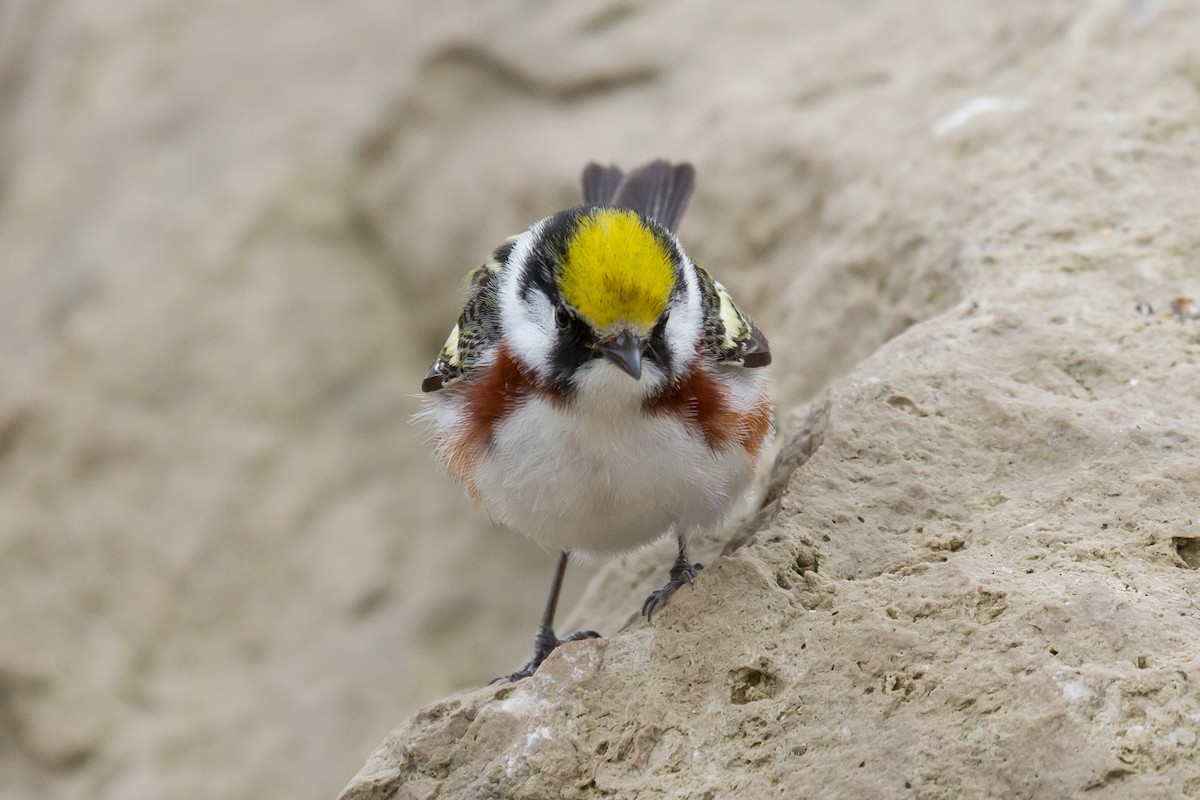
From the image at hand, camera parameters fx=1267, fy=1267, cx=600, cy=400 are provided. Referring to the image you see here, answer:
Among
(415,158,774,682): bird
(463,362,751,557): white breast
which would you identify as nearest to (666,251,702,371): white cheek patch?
(415,158,774,682): bird

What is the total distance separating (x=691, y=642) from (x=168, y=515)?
572cm

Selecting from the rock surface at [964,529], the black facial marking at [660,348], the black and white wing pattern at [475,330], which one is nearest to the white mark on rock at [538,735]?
the rock surface at [964,529]

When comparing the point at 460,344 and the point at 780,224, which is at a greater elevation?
the point at 460,344

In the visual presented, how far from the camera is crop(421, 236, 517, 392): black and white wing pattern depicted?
495 centimetres

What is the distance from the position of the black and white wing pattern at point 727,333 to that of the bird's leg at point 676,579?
75 cm

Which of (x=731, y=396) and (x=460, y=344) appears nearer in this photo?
(x=731, y=396)

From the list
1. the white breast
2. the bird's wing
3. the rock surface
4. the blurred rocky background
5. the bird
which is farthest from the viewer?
the bird's wing

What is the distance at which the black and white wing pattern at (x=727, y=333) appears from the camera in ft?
15.9

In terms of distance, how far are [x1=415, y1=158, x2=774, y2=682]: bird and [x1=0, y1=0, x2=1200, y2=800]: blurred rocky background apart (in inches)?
12.7

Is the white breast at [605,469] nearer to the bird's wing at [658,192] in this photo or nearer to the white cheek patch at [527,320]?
the white cheek patch at [527,320]

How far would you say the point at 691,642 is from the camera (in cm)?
419

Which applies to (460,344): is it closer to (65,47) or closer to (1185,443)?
(1185,443)

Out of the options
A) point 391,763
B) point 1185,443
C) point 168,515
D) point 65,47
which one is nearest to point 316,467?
point 168,515

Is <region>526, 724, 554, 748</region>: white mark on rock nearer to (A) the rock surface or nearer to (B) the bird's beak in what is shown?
(A) the rock surface
